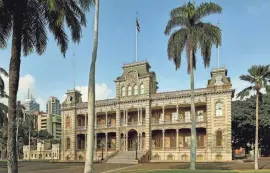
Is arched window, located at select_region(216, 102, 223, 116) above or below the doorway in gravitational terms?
above

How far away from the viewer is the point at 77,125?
67.4m

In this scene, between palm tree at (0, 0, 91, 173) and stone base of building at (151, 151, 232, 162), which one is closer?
palm tree at (0, 0, 91, 173)

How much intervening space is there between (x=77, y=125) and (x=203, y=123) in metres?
24.3

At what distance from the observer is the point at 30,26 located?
57.9 ft

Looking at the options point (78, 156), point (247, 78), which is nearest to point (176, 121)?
point (78, 156)

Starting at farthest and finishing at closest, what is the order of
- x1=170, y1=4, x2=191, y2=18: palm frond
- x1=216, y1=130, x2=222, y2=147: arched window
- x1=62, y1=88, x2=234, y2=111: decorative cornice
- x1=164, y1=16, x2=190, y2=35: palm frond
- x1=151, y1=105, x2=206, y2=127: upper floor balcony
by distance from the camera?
1. x1=151, y1=105, x2=206, y2=127: upper floor balcony
2. x1=62, y1=88, x2=234, y2=111: decorative cornice
3. x1=216, y1=130, x2=222, y2=147: arched window
4. x1=164, y1=16, x2=190, y2=35: palm frond
5. x1=170, y1=4, x2=191, y2=18: palm frond

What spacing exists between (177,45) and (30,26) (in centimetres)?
1579

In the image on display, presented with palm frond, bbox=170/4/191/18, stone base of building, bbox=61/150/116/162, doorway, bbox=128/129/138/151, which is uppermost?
palm frond, bbox=170/4/191/18

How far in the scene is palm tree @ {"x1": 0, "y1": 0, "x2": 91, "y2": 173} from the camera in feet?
49.9

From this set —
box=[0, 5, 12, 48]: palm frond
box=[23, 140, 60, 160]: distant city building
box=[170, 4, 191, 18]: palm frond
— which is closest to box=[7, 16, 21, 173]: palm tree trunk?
box=[0, 5, 12, 48]: palm frond

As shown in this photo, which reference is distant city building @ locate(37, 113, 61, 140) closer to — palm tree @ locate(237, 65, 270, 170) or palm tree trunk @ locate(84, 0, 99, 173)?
palm tree @ locate(237, 65, 270, 170)

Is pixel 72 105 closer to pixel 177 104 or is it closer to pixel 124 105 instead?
pixel 124 105

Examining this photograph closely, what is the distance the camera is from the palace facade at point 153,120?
53.8 meters

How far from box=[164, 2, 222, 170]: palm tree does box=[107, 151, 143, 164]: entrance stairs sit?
2375cm
